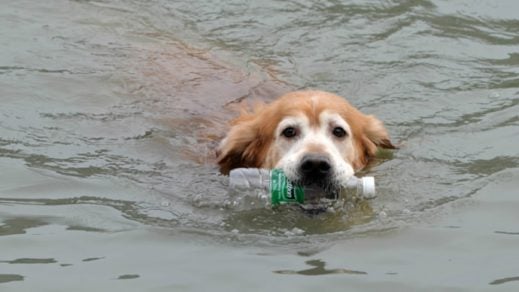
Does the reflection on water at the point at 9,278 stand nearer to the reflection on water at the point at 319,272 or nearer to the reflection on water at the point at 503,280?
the reflection on water at the point at 319,272

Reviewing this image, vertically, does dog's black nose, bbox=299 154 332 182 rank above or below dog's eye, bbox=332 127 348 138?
below

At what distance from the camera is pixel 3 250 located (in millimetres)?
5242

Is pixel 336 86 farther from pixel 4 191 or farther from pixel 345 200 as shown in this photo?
pixel 4 191

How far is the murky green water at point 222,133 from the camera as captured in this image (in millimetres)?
5141

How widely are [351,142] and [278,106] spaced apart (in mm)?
582

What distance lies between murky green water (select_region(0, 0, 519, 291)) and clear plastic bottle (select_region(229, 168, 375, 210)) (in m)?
0.13

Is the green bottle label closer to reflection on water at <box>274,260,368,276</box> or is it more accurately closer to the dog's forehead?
the dog's forehead

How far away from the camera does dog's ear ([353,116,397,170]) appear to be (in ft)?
23.3

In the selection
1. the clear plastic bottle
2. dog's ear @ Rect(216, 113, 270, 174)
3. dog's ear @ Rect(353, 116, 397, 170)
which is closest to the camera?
the clear plastic bottle

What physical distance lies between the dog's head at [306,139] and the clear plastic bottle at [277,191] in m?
0.06

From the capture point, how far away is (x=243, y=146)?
7.07 m

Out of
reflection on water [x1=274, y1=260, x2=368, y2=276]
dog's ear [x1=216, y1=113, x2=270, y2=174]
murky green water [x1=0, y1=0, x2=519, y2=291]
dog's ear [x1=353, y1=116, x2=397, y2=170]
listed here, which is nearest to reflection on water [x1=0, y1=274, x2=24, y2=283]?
murky green water [x1=0, y1=0, x2=519, y2=291]

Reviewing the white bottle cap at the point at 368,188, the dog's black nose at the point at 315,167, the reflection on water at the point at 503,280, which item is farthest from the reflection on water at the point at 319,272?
the white bottle cap at the point at 368,188

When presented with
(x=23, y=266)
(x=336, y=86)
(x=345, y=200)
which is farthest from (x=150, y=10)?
(x=23, y=266)
